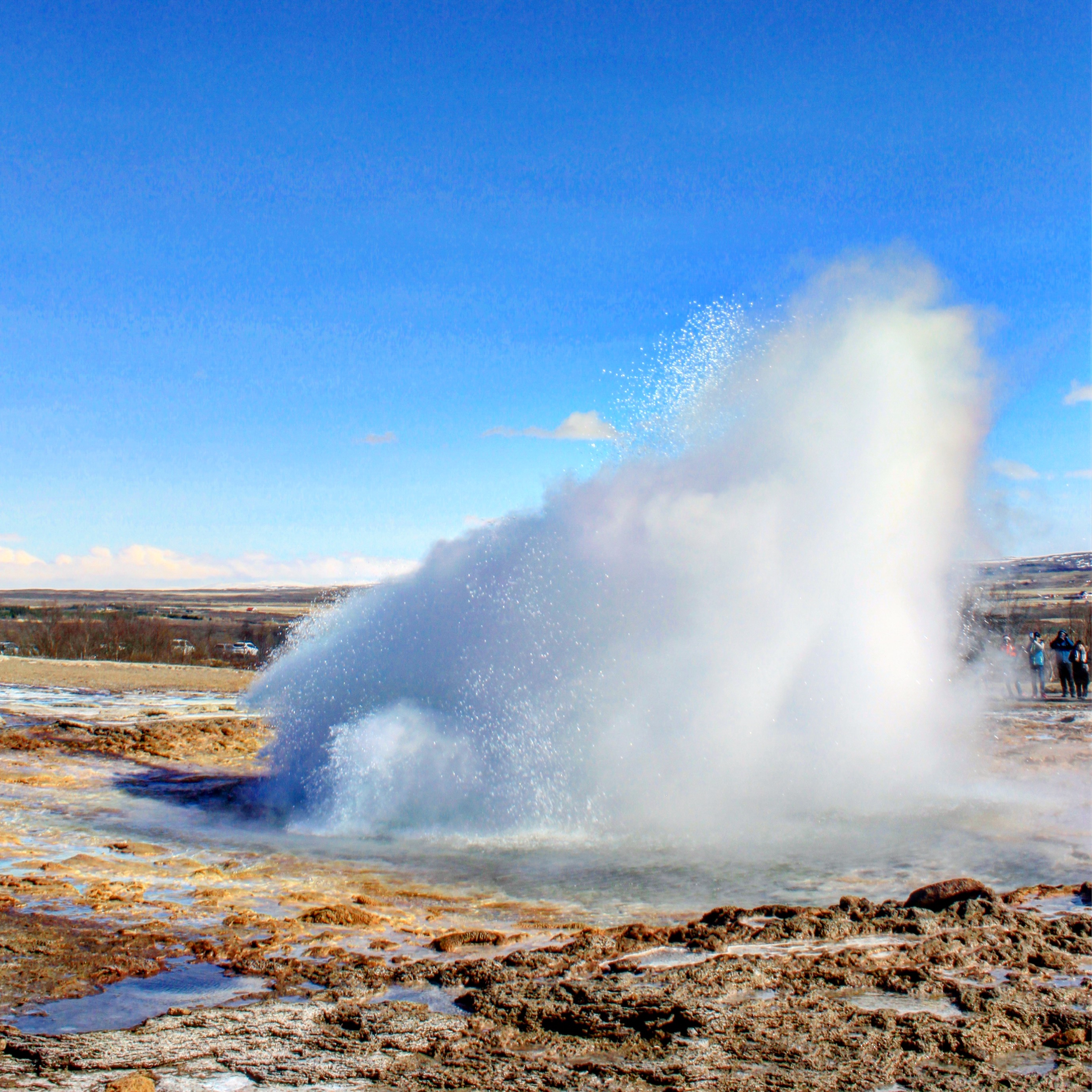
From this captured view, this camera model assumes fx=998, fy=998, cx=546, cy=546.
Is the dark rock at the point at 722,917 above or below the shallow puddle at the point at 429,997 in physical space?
below

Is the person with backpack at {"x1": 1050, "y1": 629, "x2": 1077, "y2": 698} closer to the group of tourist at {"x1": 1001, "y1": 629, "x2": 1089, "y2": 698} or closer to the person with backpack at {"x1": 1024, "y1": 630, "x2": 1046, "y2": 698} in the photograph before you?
the group of tourist at {"x1": 1001, "y1": 629, "x2": 1089, "y2": 698}

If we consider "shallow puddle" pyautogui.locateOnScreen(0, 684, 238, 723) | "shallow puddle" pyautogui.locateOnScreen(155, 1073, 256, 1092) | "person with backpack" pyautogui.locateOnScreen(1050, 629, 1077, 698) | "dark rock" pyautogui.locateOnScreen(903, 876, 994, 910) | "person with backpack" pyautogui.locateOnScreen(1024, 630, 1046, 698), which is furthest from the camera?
"person with backpack" pyautogui.locateOnScreen(1024, 630, 1046, 698)

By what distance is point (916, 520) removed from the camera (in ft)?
37.4

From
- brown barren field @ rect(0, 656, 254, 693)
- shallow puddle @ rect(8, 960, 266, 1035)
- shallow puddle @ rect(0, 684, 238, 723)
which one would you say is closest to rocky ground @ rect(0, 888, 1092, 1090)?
shallow puddle @ rect(8, 960, 266, 1035)

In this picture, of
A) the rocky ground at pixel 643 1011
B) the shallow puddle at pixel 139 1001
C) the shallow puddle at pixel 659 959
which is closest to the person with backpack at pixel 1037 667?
the rocky ground at pixel 643 1011

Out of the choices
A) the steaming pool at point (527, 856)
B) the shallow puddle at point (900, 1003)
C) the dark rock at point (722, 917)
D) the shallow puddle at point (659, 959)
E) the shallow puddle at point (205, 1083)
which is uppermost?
the shallow puddle at point (205, 1083)

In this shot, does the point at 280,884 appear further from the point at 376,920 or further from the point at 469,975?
the point at 469,975

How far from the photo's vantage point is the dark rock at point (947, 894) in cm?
582

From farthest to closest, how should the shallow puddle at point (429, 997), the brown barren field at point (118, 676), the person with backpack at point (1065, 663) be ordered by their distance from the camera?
the brown barren field at point (118, 676) → the person with backpack at point (1065, 663) → the shallow puddle at point (429, 997)

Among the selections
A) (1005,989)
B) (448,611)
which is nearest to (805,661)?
(448,611)

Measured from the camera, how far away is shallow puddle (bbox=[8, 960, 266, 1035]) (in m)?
4.17

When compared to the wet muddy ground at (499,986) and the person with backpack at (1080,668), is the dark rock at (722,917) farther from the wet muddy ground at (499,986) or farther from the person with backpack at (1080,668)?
the person with backpack at (1080,668)

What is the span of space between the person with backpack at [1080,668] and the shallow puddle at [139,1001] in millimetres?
19524

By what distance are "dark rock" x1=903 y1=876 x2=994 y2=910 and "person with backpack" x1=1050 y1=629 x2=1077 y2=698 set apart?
16214 millimetres
